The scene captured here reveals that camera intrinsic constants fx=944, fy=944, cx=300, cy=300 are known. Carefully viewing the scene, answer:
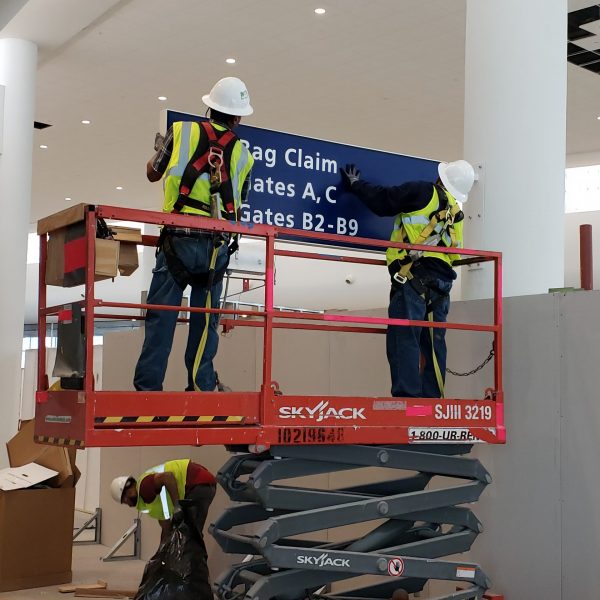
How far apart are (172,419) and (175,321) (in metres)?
0.70

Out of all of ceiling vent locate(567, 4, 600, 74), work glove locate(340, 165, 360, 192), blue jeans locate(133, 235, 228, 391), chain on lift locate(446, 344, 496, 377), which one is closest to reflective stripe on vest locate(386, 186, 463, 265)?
chain on lift locate(446, 344, 496, 377)

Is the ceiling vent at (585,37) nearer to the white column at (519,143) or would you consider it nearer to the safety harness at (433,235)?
the white column at (519,143)

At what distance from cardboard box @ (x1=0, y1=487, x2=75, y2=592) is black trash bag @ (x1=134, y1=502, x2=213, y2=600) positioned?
2.83 metres

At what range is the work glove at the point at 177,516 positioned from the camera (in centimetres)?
700

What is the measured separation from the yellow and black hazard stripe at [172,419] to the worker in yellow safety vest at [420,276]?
153 cm

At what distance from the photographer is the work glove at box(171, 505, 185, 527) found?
7000 millimetres

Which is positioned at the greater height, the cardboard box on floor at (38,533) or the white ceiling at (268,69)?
the white ceiling at (268,69)

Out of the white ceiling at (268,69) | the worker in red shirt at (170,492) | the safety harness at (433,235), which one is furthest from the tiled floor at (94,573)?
the white ceiling at (268,69)

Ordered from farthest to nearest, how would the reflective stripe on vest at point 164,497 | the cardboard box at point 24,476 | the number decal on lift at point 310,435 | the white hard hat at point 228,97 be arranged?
the cardboard box at point 24,476
the reflective stripe on vest at point 164,497
the white hard hat at point 228,97
the number decal on lift at point 310,435

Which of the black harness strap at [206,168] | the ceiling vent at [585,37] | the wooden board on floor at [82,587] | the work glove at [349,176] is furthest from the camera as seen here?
the ceiling vent at [585,37]

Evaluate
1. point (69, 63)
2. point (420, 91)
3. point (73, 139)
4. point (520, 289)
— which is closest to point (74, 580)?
point (520, 289)

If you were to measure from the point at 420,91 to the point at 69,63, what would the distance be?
19.0 ft

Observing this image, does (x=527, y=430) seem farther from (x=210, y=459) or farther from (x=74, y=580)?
(x=74, y=580)

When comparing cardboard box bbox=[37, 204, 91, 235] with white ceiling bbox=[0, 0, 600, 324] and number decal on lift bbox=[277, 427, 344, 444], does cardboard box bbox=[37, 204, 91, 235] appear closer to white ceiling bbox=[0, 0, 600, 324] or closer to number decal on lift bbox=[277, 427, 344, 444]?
number decal on lift bbox=[277, 427, 344, 444]
